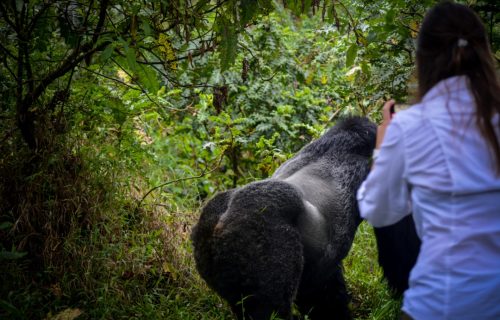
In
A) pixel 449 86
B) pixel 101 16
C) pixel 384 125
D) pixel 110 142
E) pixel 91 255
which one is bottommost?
pixel 91 255

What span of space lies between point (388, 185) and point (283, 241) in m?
1.37

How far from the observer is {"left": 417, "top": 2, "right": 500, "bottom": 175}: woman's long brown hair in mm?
1745

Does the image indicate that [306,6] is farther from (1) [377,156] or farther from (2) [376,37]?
(1) [377,156]

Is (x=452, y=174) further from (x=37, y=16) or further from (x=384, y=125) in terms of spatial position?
(x=37, y=16)

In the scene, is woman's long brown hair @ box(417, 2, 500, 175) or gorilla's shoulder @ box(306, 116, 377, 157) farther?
gorilla's shoulder @ box(306, 116, 377, 157)

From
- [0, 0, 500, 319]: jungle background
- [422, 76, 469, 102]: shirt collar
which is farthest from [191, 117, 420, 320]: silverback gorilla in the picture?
[422, 76, 469, 102]: shirt collar

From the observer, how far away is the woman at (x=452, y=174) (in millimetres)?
1685

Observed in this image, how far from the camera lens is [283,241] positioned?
308cm

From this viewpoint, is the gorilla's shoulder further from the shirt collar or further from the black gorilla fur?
the shirt collar

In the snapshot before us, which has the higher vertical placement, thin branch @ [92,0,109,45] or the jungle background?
thin branch @ [92,0,109,45]

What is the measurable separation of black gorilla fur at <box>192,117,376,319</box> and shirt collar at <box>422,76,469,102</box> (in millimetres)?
1509

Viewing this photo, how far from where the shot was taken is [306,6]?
321 centimetres

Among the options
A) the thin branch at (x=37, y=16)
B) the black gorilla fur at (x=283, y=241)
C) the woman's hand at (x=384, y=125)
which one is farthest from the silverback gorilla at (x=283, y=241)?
the thin branch at (x=37, y=16)

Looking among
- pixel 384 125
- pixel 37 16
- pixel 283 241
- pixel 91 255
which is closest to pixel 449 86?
pixel 384 125
